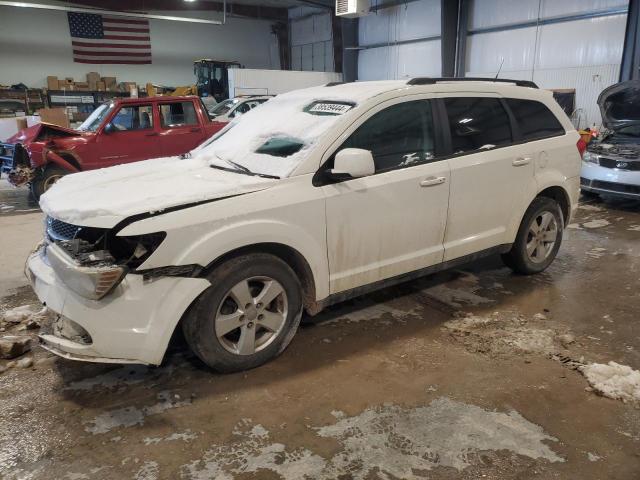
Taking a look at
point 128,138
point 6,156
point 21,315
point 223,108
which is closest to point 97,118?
point 128,138

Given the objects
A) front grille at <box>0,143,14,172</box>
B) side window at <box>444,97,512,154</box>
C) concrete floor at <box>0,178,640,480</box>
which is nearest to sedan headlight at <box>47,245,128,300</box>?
concrete floor at <box>0,178,640,480</box>

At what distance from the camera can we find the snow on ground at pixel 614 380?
2.80 metres

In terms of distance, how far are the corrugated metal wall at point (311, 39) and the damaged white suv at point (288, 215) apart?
1912cm

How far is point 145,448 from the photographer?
240 centimetres

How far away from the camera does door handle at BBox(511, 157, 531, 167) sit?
4.00 m

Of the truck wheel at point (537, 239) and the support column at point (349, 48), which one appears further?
the support column at point (349, 48)

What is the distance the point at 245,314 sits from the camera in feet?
9.50

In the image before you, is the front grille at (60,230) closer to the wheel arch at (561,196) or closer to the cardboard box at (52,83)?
the wheel arch at (561,196)

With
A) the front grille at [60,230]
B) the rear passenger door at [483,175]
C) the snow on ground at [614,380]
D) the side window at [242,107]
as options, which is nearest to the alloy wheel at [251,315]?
the front grille at [60,230]

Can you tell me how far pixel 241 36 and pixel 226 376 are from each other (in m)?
23.4

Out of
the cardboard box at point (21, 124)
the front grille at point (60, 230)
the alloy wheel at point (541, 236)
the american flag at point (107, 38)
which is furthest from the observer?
the american flag at point (107, 38)

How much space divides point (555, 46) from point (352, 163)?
1336 centimetres

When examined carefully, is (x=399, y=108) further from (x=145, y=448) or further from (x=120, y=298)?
(x=145, y=448)

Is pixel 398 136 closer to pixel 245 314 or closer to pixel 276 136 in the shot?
pixel 276 136
